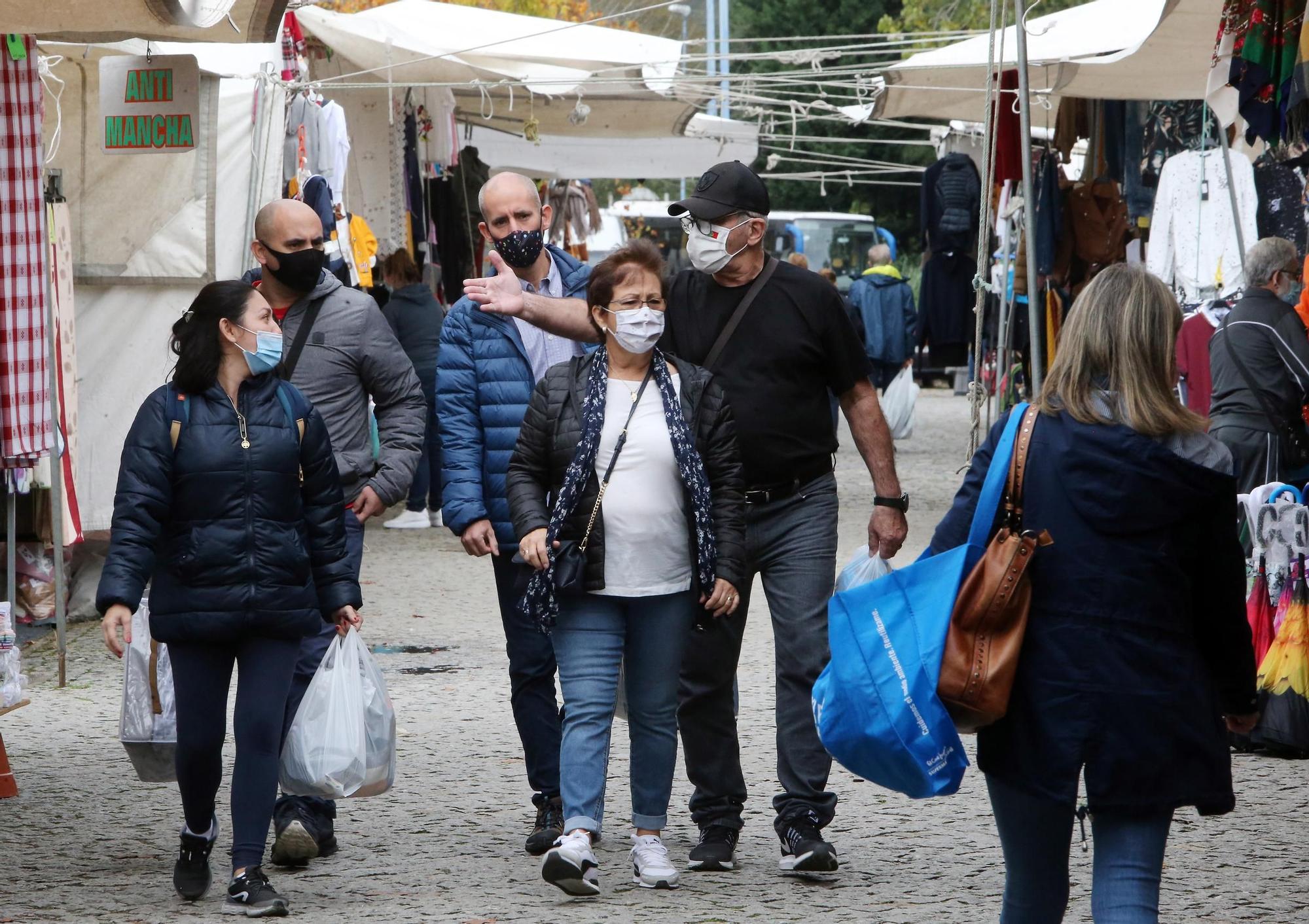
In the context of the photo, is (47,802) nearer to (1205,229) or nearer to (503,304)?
(503,304)

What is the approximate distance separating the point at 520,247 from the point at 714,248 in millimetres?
616

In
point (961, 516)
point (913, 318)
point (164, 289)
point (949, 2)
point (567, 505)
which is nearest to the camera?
point (961, 516)

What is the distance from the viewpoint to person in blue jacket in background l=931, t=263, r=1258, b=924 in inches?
136

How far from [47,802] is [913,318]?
642 inches

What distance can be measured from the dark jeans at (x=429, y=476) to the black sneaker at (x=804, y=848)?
826cm

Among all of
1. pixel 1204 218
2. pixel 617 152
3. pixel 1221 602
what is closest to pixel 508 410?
pixel 1221 602

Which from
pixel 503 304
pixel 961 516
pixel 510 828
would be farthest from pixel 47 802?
pixel 961 516

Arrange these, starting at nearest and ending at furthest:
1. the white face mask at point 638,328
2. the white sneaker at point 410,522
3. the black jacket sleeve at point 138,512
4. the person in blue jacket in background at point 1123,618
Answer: the person in blue jacket in background at point 1123,618
the black jacket sleeve at point 138,512
the white face mask at point 638,328
the white sneaker at point 410,522

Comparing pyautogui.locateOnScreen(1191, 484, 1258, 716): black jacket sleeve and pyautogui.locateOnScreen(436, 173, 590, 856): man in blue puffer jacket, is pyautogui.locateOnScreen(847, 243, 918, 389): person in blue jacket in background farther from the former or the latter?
pyautogui.locateOnScreen(1191, 484, 1258, 716): black jacket sleeve

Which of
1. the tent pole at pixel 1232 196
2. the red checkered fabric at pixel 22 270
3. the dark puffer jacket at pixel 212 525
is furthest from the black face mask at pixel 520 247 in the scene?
the tent pole at pixel 1232 196

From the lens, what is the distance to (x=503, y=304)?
17.3 ft

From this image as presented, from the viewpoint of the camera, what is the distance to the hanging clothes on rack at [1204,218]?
10.3 m

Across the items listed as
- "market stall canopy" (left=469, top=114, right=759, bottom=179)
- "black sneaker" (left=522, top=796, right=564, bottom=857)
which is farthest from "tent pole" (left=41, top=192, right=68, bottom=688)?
"market stall canopy" (left=469, top=114, right=759, bottom=179)

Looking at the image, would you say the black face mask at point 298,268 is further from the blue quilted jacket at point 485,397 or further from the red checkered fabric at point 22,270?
the red checkered fabric at point 22,270
